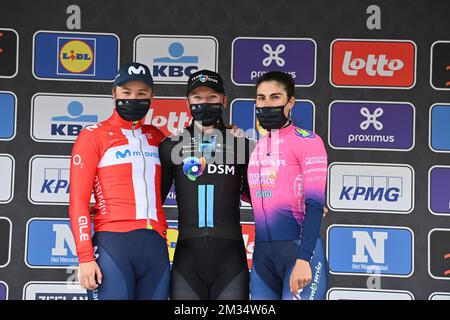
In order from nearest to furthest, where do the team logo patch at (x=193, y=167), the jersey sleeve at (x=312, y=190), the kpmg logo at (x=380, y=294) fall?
the jersey sleeve at (x=312, y=190) → the team logo patch at (x=193, y=167) → the kpmg logo at (x=380, y=294)

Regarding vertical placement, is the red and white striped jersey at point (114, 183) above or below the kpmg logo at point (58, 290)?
above

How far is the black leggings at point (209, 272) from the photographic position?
8.38 feet

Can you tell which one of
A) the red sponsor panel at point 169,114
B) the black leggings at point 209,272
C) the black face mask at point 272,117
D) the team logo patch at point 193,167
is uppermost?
the red sponsor panel at point 169,114

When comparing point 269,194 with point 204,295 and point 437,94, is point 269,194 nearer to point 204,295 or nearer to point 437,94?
point 204,295

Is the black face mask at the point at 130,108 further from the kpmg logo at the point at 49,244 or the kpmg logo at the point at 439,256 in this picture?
the kpmg logo at the point at 439,256

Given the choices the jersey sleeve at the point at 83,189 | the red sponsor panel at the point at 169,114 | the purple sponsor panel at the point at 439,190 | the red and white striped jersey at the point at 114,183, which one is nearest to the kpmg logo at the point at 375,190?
the purple sponsor panel at the point at 439,190

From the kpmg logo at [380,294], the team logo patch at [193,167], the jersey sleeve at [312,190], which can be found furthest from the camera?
the kpmg logo at [380,294]

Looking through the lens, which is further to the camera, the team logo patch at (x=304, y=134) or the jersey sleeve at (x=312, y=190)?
the team logo patch at (x=304, y=134)

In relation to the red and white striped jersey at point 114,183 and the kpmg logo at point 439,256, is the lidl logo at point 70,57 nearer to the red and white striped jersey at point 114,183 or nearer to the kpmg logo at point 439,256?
the red and white striped jersey at point 114,183

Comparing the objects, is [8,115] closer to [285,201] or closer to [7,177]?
[7,177]

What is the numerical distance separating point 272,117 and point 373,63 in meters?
1.59

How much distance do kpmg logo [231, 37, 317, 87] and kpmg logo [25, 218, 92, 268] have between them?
1.36 metres

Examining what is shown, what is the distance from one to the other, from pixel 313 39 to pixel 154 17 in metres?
0.96

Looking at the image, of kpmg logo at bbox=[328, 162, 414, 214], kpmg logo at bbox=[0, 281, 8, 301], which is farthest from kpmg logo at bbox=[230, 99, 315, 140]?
kpmg logo at bbox=[0, 281, 8, 301]
